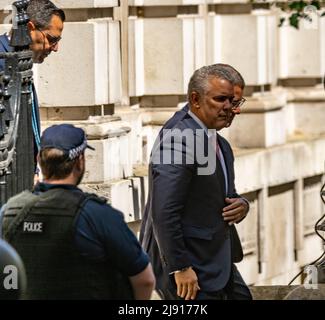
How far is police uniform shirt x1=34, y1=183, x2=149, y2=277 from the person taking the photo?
10250mm

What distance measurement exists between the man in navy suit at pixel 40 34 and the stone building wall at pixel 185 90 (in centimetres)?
255

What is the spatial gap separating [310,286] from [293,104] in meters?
7.02

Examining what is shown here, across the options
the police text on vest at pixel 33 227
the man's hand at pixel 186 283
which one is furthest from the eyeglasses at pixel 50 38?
the police text on vest at pixel 33 227

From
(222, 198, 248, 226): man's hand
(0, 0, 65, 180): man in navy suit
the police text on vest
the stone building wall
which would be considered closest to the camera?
the police text on vest

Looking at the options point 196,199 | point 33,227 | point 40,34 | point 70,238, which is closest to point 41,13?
point 40,34

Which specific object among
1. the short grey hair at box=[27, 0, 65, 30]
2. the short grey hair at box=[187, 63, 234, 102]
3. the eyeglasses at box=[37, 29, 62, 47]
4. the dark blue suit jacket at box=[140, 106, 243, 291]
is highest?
the short grey hair at box=[27, 0, 65, 30]

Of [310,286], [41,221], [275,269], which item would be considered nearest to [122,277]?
[41,221]

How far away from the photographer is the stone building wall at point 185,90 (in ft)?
51.9

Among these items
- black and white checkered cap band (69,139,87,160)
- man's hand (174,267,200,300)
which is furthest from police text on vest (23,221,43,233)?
man's hand (174,267,200,300)

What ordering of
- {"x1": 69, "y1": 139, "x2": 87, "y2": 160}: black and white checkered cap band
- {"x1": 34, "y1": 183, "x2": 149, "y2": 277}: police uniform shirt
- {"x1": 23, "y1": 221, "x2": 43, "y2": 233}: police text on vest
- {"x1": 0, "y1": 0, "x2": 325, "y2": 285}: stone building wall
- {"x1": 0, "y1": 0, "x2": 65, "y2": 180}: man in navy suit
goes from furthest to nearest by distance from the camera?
{"x1": 0, "y1": 0, "x2": 325, "y2": 285}: stone building wall, {"x1": 0, "y1": 0, "x2": 65, "y2": 180}: man in navy suit, {"x1": 69, "y1": 139, "x2": 87, "y2": 160}: black and white checkered cap band, {"x1": 23, "y1": 221, "x2": 43, "y2": 233}: police text on vest, {"x1": 34, "y1": 183, "x2": 149, "y2": 277}: police uniform shirt

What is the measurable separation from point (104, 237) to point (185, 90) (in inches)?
297

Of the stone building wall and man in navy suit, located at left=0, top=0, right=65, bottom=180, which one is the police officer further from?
the stone building wall

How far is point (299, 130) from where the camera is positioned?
2067cm

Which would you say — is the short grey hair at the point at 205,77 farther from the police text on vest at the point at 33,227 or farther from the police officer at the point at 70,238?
the police text on vest at the point at 33,227
